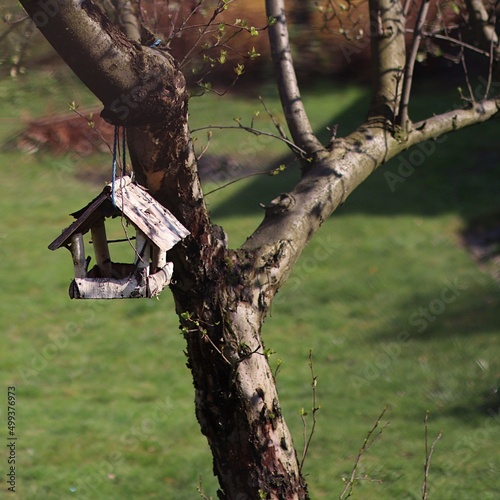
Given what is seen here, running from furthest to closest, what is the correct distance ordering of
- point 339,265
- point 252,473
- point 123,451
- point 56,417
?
point 339,265 → point 56,417 → point 123,451 → point 252,473

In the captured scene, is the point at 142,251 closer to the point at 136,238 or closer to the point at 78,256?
the point at 136,238

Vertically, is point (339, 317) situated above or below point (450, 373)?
above

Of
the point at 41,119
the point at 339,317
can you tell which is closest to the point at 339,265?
the point at 339,317

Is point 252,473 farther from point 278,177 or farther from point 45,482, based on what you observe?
point 278,177

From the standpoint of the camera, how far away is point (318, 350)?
844 centimetres

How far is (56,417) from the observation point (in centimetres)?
725

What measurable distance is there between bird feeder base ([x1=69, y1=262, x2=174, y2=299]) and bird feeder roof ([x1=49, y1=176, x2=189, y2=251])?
0.44 ft

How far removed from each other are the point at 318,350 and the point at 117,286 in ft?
19.3

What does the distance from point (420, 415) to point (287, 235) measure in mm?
4505

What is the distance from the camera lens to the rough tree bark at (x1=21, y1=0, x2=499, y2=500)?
8.51 ft

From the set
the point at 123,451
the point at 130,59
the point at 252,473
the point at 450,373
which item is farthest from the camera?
the point at 450,373
